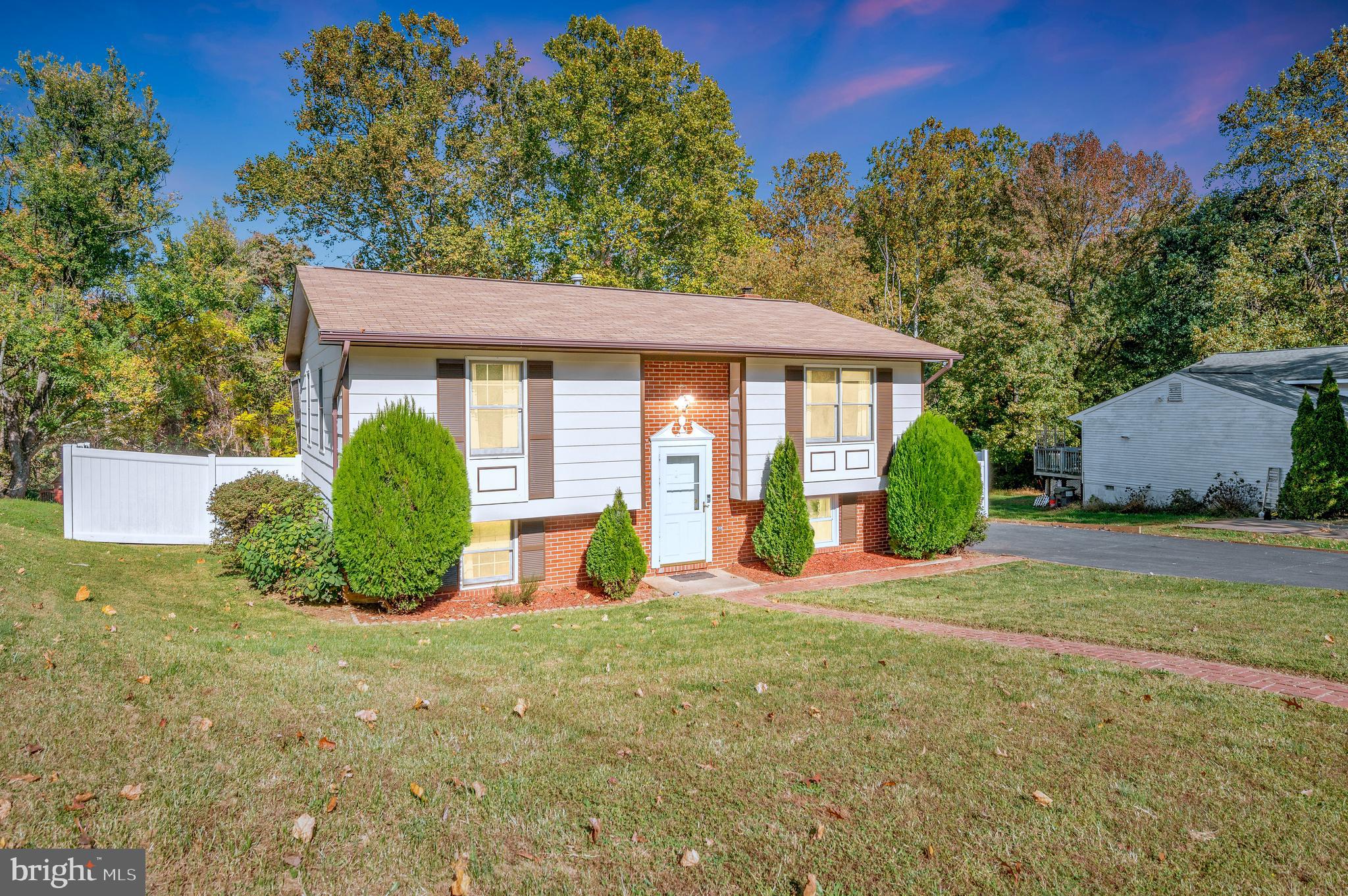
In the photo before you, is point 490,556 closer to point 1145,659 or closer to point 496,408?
point 496,408

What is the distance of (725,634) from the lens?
8242 millimetres

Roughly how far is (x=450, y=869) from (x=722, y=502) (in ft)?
33.3

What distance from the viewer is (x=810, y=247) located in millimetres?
38344

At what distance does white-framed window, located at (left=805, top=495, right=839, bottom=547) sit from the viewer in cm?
1439

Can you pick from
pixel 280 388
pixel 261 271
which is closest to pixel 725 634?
pixel 280 388

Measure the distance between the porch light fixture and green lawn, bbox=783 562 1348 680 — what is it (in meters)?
3.53

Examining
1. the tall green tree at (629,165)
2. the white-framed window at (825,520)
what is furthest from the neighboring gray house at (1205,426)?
the tall green tree at (629,165)

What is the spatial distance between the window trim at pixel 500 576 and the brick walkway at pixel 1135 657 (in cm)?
384

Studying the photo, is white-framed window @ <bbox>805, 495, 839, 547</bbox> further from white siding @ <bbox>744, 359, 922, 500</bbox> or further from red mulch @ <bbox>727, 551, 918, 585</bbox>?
white siding @ <bbox>744, 359, 922, 500</bbox>

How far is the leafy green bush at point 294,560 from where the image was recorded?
1000cm

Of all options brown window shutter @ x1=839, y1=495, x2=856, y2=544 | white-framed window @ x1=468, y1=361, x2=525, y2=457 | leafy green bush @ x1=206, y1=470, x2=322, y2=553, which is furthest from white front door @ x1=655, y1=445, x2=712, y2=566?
leafy green bush @ x1=206, y1=470, x2=322, y2=553

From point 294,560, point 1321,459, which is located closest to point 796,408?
point 294,560

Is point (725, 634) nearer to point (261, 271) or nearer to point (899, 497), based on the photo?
point (899, 497)

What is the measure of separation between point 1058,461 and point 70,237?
112 ft
